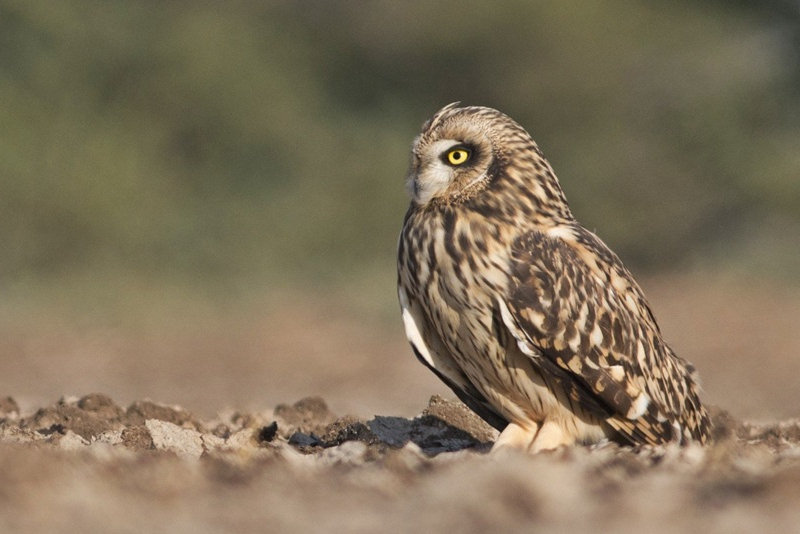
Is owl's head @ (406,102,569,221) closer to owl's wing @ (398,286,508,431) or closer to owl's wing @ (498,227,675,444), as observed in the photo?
owl's wing @ (498,227,675,444)

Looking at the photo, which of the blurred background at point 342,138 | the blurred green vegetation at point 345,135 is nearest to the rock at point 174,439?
the blurred background at point 342,138

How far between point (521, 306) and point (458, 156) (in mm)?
828

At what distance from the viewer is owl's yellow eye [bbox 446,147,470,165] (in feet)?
18.2

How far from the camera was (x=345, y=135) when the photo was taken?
996 inches

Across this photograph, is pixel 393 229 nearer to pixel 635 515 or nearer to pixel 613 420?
pixel 613 420

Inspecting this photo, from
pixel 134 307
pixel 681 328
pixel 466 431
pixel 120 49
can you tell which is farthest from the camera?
pixel 120 49

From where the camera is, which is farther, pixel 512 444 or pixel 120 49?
pixel 120 49

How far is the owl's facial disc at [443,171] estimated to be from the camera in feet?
18.1

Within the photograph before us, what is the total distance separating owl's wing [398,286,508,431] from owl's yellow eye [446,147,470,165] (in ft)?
1.91

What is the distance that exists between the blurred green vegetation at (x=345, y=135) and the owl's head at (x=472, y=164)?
17302 mm

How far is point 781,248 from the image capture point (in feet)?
76.4

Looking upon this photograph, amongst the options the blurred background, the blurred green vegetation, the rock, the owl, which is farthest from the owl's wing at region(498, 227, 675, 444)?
the blurred green vegetation

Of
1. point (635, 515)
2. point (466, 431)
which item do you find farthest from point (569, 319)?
point (635, 515)

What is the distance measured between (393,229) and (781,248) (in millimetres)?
6956
